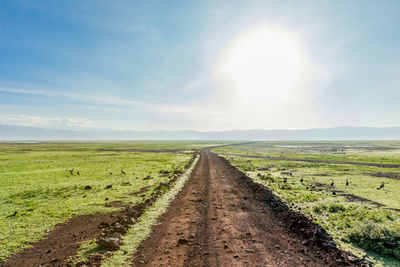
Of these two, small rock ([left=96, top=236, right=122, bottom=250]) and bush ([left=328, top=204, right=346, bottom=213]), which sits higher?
small rock ([left=96, top=236, right=122, bottom=250])

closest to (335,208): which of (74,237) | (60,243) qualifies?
(74,237)

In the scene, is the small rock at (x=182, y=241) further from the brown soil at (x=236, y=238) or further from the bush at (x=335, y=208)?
the bush at (x=335, y=208)

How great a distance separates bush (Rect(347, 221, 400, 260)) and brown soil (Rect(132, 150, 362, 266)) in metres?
1.71

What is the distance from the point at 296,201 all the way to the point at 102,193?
21.6 metres

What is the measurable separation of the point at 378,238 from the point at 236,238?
8.16 metres

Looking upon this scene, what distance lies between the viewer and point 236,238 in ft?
37.2

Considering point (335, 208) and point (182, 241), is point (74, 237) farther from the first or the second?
point (335, 208)

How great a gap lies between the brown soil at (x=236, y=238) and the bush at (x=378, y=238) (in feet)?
5.62

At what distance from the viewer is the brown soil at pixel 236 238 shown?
922 cm

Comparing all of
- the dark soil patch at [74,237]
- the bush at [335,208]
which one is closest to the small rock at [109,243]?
the dark soil patch at [74,237]

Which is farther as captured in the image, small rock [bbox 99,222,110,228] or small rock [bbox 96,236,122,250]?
small rock [bbox 99,222,110,228]

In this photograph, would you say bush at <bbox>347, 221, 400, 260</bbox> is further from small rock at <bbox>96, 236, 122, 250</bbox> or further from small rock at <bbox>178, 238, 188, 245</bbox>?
small rock at <bbox>96, 236, 122, 250</bbox>

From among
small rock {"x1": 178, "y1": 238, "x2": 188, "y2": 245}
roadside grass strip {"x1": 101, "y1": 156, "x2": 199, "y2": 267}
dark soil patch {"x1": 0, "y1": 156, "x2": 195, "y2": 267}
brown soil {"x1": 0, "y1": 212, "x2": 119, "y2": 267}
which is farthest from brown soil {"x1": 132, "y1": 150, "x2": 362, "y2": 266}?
brown soil {"x1": 0, "y1": 212, "x2": 119, "y2": 267}

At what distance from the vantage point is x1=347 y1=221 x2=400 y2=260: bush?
9906 mm
